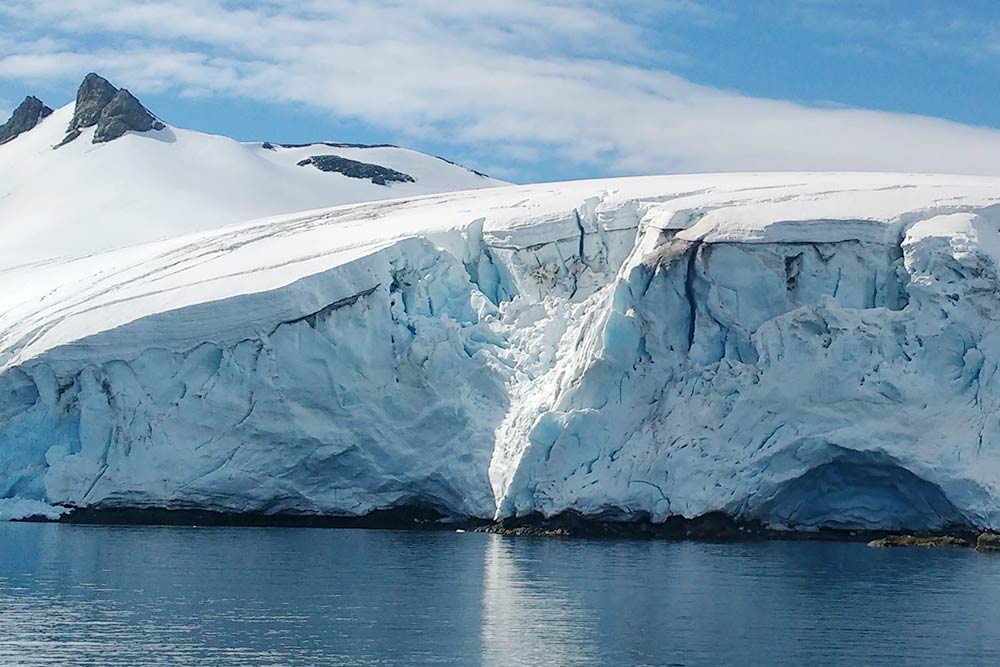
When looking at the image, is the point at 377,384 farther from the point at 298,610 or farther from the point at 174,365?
the point at 298,610

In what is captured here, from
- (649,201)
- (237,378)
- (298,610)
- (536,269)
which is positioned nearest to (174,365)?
(237,378)

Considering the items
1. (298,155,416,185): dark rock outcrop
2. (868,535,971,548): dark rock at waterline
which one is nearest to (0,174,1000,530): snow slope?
(868,535,971,548): dark rock at waterline

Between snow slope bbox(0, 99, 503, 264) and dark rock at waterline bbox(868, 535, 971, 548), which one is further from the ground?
snow slope bbox(0, 99, 503, 264)

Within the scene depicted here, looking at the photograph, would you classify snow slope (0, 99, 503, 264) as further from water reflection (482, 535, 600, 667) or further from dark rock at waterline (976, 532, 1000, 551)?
dark rock at waterline (976, 532, 1000, 551)

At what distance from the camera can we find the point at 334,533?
27484 mm

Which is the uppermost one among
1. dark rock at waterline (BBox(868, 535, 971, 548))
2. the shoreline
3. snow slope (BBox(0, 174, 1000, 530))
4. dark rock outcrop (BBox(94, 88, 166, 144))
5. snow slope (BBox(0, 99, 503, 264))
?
dark rock outcrop (BBox(94, 88, 166, 144))

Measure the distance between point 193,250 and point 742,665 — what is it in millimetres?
21397

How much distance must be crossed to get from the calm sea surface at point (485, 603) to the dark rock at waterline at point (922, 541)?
422 mm

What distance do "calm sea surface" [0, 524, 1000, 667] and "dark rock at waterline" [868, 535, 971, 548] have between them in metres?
0.42

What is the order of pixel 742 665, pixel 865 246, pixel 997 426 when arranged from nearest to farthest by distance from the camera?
pixel 742 665
pixel 997 426
pixel 865 246

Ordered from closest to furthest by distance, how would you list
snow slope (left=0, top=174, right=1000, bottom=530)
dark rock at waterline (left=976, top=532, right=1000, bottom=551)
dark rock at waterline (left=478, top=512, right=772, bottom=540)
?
1. dark rock at waterline (left=976, top=532, right=1000, bottom=551)
2. snow slope (left=0, top=174, right=1000, bottom=530)
3. dark rock at waterline (left=478, top=512, right=772, bottom=540)

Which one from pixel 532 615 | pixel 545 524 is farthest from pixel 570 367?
pixel 532 615

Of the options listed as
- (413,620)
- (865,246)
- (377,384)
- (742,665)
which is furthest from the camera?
(377,384)

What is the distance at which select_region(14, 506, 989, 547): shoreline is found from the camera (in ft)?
84.9
